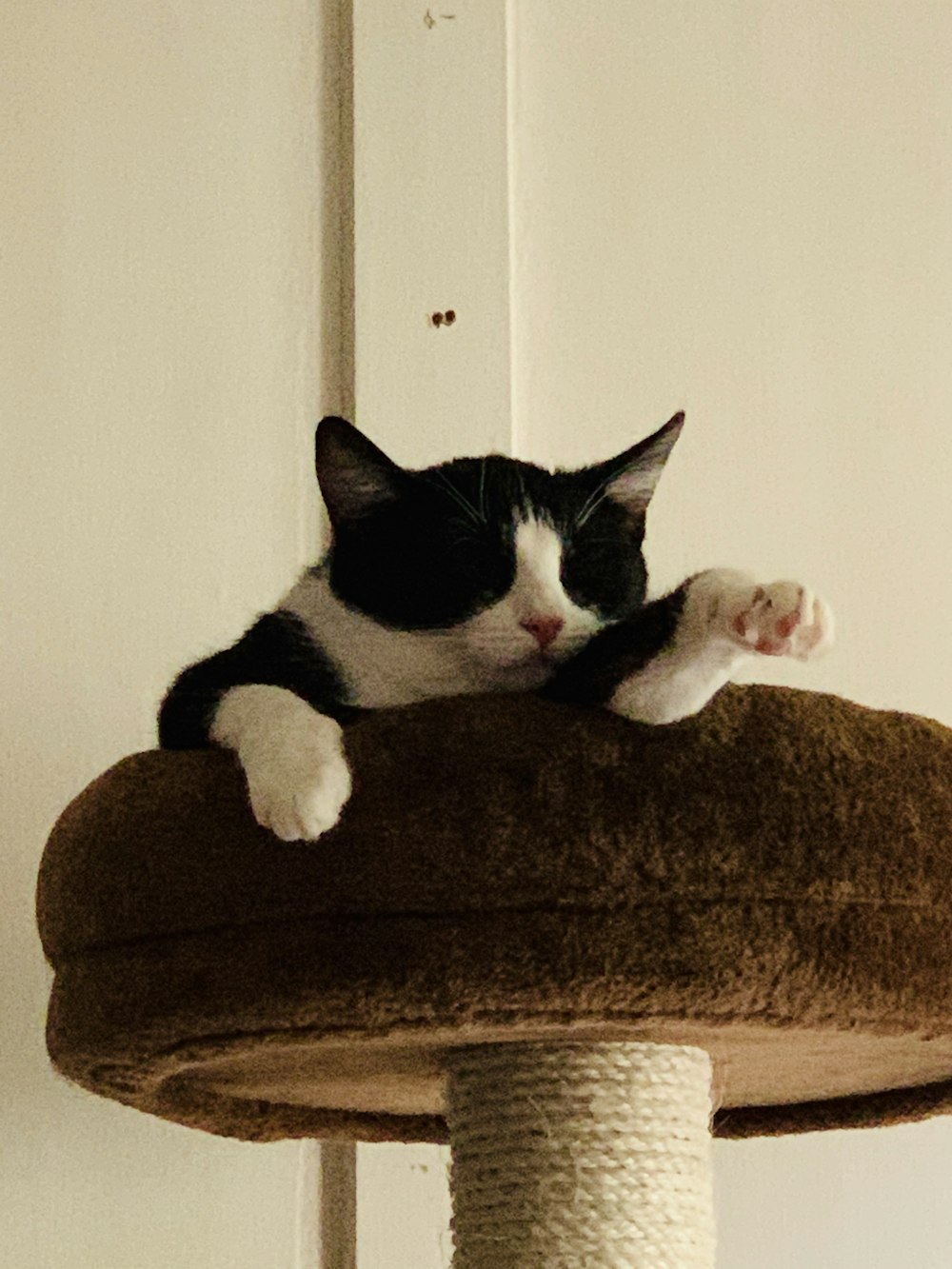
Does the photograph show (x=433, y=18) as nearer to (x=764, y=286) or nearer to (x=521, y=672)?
(x=764, y=286)

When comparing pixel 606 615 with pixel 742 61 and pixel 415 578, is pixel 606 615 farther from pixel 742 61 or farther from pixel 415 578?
pixel 742 61

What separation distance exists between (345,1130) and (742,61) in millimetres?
1086

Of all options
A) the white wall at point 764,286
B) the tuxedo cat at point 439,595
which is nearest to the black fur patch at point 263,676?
the tuxedo cat at point 439,595

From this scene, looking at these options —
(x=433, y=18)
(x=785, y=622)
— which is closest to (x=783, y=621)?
(x=785, y=622)

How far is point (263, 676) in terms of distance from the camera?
811 millimetres

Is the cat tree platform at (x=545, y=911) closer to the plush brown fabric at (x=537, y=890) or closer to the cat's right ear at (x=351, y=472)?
the plush brown fabric at (x=537, y=890)

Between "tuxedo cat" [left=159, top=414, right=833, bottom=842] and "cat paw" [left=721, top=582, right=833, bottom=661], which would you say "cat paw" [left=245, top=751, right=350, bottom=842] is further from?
"cat paw" [left=721, top=582, right=833, bottom=661]

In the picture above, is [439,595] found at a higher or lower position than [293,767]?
higher

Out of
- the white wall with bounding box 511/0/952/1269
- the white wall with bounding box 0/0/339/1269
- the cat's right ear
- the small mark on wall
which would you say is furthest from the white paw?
the small mark on wall

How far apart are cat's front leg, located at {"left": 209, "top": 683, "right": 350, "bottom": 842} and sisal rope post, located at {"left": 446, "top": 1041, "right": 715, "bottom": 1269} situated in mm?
189

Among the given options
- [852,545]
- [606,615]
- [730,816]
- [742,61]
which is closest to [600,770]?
[730,816]

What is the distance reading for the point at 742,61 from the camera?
4.67 feet

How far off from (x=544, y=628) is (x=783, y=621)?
0.21m

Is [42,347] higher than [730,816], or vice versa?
[42,347]
